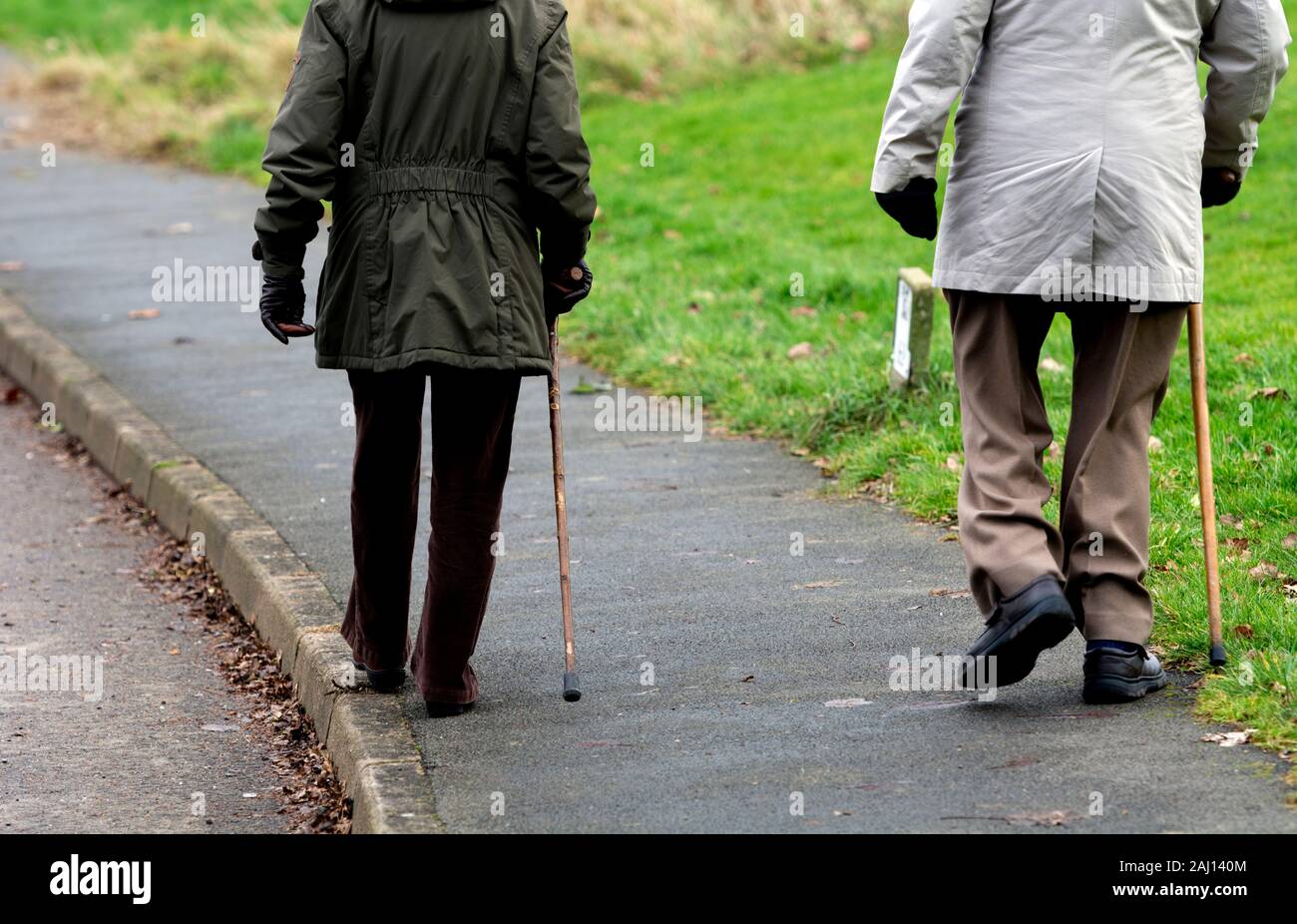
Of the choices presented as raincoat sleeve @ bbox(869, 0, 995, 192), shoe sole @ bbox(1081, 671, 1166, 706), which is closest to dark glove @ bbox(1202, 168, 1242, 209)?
raincoat sleeve @ bbox(869, 0, 995, 192)

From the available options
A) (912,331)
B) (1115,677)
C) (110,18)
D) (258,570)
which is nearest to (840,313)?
(912,331)

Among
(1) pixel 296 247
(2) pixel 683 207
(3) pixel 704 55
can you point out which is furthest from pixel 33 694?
(3) pixel 704 55

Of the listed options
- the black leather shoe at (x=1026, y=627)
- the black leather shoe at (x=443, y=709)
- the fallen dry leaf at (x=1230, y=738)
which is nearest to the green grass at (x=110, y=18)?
the black leather shoe at (x=443, y=709)

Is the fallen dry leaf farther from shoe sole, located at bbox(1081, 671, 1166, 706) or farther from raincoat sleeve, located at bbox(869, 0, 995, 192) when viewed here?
raincoat sleeve, located at bbox(869, 0, 995, 192)

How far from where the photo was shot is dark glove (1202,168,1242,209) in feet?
15.1

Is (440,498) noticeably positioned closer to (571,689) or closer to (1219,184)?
(571,689)

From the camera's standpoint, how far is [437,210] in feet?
14.4

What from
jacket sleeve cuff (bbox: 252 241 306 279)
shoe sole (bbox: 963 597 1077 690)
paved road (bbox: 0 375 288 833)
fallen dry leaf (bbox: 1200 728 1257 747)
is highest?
jacket sleeve cuff (bbox: 252 241 306 279)

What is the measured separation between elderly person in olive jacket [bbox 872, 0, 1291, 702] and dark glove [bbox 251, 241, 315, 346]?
1.43m

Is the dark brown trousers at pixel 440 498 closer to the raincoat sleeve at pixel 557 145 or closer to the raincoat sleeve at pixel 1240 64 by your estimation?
the raincoat sleeve at pixel 557 145

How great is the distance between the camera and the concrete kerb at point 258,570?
14.1 ft

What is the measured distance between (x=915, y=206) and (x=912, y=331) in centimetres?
305

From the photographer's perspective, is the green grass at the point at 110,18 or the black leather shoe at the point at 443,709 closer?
the black leather shoe at the point at 443,709

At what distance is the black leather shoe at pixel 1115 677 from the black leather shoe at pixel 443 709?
155 centimetres
